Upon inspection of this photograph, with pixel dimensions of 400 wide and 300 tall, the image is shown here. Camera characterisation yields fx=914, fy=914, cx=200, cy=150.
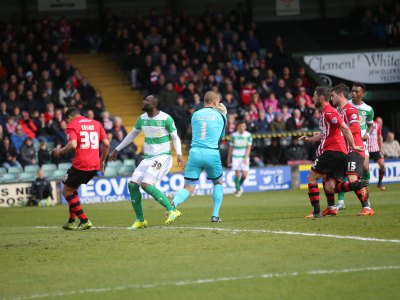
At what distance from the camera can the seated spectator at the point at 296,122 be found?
30.8 metres

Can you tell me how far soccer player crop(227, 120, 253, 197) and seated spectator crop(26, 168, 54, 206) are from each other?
543 centimetres

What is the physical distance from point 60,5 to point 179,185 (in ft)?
35.0

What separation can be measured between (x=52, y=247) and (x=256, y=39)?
2455 centimetres

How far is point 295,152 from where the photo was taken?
30.6m

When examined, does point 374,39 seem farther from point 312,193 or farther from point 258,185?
point 312,193

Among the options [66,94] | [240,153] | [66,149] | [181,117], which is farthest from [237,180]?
[66,149]

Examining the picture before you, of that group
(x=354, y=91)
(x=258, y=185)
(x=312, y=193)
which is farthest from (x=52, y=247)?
(x=258, y=185)

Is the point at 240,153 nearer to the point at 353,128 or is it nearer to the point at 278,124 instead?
the point at 278,124

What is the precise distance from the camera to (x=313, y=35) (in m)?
39.3

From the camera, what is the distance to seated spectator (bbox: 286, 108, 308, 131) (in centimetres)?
3080

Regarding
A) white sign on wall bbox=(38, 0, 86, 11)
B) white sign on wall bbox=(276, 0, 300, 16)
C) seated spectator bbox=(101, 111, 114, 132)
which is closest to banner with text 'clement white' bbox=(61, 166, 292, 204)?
seated spectator bbox=(101, 111, 114, 132)

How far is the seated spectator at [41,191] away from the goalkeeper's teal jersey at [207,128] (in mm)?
11303

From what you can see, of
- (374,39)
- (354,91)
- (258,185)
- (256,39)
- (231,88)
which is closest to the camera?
(354,91)

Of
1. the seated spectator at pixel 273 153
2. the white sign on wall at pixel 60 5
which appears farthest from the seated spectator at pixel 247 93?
the white sign on wall at pixel 60 5
